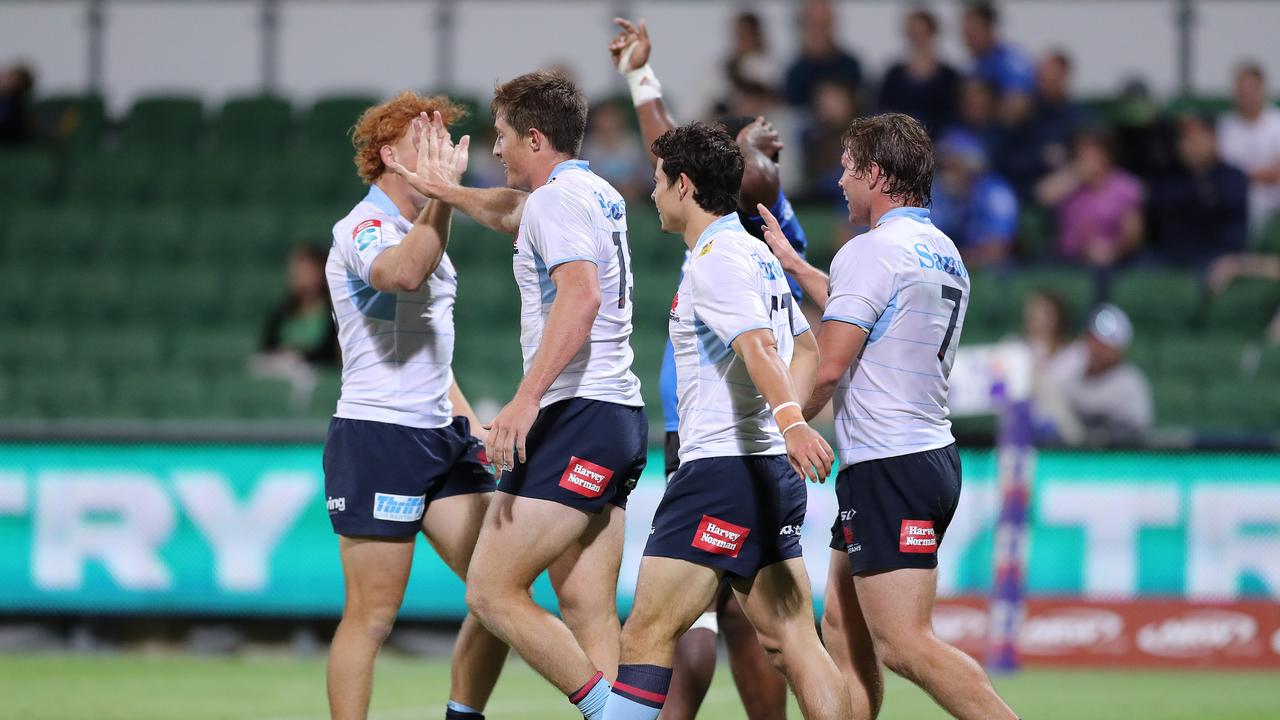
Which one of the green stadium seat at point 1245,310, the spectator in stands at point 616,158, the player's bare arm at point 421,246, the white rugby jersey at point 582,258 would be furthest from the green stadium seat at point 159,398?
the green stadium seat at point 1245,310

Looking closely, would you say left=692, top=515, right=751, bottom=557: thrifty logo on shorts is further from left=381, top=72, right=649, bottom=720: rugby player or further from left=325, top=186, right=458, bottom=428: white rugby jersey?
left=325, top=186, right=458, bottom=428: white rugby jersey

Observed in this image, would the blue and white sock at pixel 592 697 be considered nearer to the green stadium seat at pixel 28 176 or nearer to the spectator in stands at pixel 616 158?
the spectator in stands at pixel 616 158

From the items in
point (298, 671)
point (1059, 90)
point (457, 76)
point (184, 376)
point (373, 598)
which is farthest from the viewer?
point (457, 76)

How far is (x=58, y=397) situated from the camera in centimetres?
1166

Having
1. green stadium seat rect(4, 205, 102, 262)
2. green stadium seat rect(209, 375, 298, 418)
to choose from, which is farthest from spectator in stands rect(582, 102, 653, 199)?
green stadium seat rect(4, 205, 102, 262)

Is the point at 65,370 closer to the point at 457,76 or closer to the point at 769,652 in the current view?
the point at 457,76

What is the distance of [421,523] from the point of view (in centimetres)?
597

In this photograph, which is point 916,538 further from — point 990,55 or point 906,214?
point 990,55

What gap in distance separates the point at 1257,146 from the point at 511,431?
33.0 ft

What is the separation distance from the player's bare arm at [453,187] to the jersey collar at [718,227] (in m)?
0.72

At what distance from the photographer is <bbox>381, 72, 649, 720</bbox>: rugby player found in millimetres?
5414

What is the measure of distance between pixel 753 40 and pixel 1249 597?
248 inches

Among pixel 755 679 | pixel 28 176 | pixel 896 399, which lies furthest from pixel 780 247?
pixel 28 176

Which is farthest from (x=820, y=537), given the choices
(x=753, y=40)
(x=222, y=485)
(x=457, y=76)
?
(x=457, y=76)
